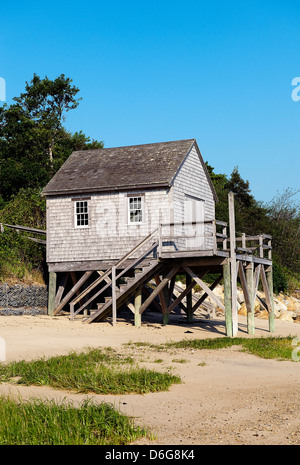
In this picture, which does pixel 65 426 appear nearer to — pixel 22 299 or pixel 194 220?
pixel 194 220

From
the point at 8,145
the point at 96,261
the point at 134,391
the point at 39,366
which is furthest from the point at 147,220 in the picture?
the point at 8,145

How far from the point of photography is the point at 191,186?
26.5 m

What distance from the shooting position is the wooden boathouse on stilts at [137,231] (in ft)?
78.3

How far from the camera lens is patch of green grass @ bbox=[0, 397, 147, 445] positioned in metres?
7.89

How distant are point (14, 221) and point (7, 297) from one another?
7.59 m

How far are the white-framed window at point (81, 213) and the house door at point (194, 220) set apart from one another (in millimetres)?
4118

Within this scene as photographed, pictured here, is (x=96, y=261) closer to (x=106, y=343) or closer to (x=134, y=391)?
(x=106, y=343)

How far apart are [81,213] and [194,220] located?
4.71m

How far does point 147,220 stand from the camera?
24781 mm

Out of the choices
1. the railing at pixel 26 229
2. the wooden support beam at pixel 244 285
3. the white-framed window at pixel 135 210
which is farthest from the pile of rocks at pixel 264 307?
the railing at pixel 26 229

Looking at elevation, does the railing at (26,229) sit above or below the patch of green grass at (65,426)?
above

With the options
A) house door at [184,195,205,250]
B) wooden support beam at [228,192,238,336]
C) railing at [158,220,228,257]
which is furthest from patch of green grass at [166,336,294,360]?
house door at [184,195,205,250]

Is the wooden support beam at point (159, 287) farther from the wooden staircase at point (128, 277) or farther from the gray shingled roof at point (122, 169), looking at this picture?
the gray shingled roof at point (122, 169)

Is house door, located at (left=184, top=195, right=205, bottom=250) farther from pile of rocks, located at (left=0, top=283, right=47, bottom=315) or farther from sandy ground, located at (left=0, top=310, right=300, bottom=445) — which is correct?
pile of rocks, located at (left=0, top=283, right=47, bottom=315)
